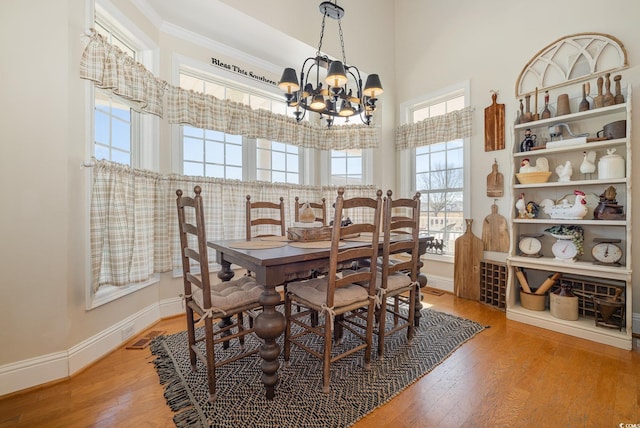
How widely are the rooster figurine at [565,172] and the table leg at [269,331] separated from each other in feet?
9.22

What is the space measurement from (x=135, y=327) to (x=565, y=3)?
5024 mm

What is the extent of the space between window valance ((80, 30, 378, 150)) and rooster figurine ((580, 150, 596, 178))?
2.19 metres

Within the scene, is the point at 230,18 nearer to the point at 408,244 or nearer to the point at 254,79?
the point at 254,79

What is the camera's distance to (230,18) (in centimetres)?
271

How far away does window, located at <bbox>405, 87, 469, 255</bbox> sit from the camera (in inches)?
142

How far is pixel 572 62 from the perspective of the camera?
8.75 feet

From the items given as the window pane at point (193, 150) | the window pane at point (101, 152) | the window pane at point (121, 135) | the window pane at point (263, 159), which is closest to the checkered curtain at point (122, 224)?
the window pane at point (101, 152)

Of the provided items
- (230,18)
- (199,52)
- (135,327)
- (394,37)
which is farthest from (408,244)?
(394,37)

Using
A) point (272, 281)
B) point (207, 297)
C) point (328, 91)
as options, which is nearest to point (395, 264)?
point (272, 281)

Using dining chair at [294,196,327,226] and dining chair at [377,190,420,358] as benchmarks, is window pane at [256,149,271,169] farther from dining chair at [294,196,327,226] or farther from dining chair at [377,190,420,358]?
dining chair at [377,190,420,358]

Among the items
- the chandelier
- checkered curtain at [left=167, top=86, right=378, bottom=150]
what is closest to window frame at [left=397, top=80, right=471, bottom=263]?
checkered curtain at [left=167, top=86, right=378, bottom=150]

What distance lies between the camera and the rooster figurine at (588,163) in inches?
97.2

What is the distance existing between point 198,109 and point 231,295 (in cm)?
209

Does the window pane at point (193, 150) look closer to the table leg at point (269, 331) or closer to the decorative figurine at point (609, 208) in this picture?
the table leg at point (269, 331)
